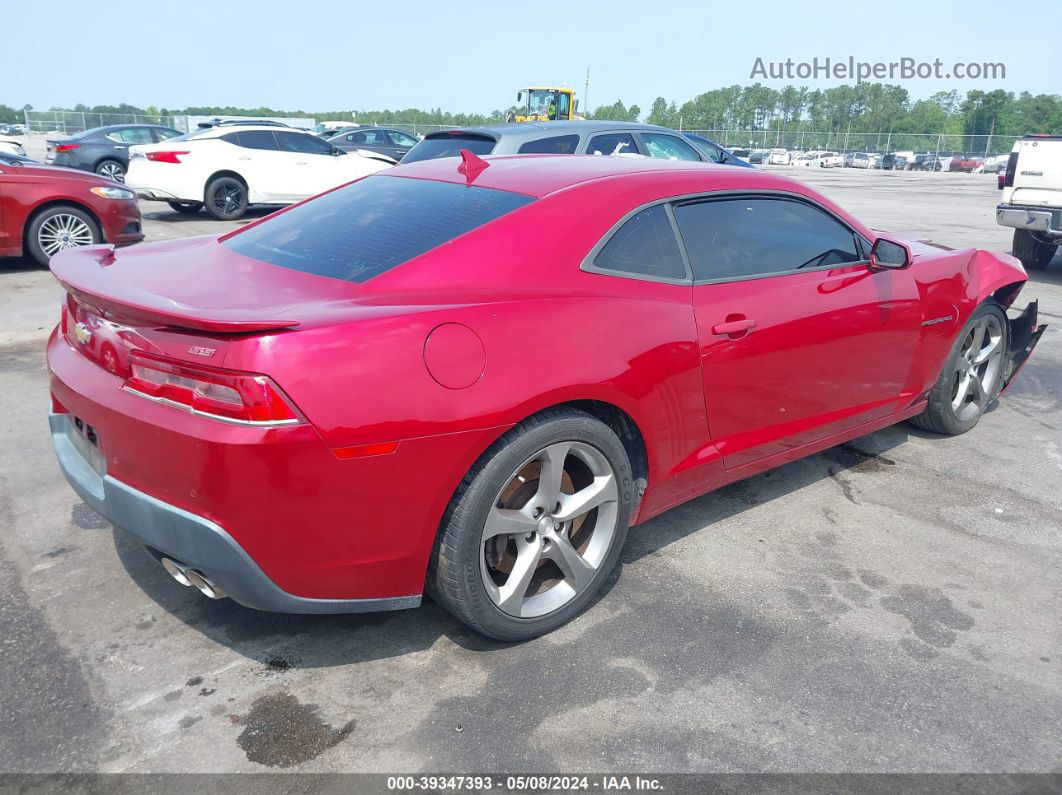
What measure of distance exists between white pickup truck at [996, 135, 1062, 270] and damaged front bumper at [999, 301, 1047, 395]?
16.2 feet

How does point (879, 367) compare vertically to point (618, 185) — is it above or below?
below

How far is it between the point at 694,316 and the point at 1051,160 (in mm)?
8356

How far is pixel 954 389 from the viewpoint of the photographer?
4.80 m

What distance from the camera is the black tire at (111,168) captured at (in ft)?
59.5

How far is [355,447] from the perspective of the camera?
2303 mm

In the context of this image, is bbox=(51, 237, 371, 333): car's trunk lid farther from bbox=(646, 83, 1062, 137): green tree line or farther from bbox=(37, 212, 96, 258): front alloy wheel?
bbox=(646, 83, 1062, 137): green tree line

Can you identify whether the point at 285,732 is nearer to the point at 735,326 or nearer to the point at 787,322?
the point at 735,326

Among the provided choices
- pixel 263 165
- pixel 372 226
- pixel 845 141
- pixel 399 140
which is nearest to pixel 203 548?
pixel 372 226

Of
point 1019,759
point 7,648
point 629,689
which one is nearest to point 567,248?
point 629,689

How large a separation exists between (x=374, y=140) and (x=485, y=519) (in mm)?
19975

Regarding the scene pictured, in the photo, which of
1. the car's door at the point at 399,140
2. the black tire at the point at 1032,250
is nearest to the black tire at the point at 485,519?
the black tire at the point at 1032,250

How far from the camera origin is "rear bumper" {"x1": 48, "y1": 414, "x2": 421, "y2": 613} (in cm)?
232

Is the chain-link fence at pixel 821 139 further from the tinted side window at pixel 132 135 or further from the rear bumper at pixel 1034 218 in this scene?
the rear bumper at pixel 1034 218

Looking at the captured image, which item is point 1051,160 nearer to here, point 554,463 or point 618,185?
point 618,185
